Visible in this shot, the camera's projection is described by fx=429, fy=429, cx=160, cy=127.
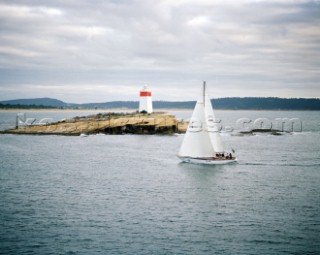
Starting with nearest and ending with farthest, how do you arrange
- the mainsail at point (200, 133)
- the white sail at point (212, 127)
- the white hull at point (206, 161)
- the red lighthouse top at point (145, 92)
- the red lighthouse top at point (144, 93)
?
1. the white hull at point (206, 161)
2. the mainsail at point (200, 133)
3. the white sail at point (212, 127)
4. the red lighthouse top at point (145, 92)
5. the red lighthouse top at point (144, 93)

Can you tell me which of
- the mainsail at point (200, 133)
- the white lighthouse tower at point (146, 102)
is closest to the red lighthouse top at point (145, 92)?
the white lighthouse tower at point (146, 102)

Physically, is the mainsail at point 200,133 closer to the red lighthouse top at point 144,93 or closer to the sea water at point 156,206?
the sea water at point 156,206

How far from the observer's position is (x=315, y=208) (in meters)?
30.2

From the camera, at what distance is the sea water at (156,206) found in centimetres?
2355

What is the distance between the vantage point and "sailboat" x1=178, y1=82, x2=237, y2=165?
48750 mm

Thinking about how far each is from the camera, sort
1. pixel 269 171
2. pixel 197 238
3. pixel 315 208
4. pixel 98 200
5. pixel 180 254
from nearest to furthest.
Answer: pixel 180 254
pixel 197 238
pixel 315 208
pixel 98 200
pixel 269 171

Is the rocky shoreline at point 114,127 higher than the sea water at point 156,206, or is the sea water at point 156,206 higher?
the rocky shoreline at point 114,127

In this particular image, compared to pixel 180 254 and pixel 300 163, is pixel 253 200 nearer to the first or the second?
pixel 180 254

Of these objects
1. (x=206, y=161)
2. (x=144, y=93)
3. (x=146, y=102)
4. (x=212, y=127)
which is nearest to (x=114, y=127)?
(x=144, y=93)

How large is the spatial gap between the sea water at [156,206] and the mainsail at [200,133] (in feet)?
6.02

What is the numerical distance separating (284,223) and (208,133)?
2280 centimetres

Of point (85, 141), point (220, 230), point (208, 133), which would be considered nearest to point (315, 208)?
point (220, 230)

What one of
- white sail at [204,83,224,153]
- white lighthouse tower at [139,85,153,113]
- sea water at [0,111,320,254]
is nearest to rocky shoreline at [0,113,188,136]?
white lighthouse tower at [139,85,153,113]

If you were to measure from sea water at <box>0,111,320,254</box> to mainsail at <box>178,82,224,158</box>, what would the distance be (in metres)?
1.83
